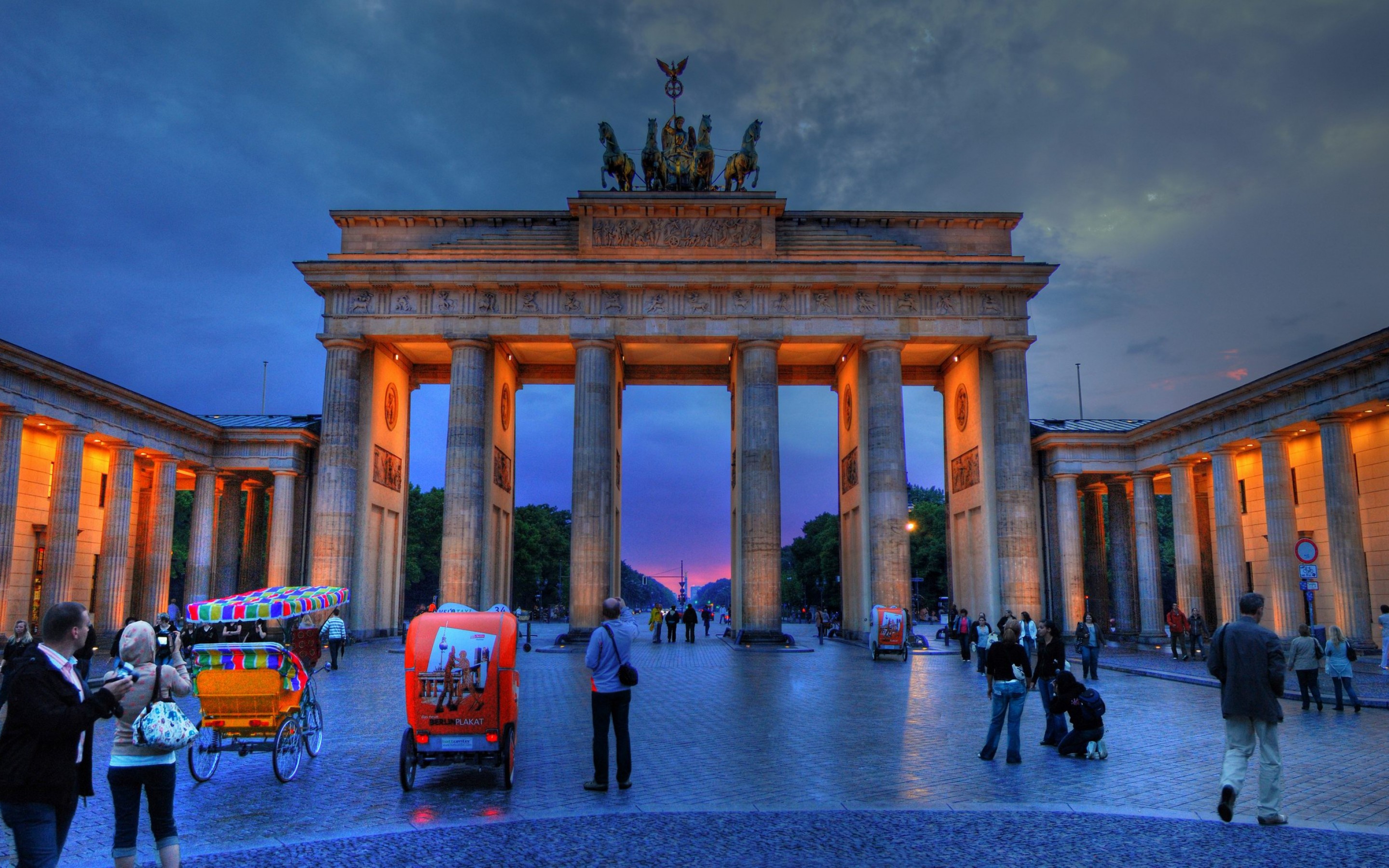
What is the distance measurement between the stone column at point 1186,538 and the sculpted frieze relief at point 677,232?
21.0 metres

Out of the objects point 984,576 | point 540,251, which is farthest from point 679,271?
point 984,576

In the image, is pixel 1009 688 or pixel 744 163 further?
pixel 744 163

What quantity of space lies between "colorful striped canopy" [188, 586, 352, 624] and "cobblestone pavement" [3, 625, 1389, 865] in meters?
2.01

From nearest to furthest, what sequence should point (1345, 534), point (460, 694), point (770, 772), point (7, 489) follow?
point (460, 694), point (770, 772), point (1345, 534), point (7, 489)

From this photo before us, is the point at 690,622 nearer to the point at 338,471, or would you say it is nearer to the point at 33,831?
the point at 338,471

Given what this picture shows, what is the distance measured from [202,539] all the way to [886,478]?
3044 cm

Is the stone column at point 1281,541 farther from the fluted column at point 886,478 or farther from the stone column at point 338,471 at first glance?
the stone column at point 338,471

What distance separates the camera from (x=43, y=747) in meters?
5.25

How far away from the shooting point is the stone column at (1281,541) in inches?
1280

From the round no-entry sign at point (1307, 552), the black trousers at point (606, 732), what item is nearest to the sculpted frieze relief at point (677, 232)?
the round no-entry sign at point (1307, 552)

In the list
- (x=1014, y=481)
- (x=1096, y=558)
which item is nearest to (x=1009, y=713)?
(x=1014, y=481)

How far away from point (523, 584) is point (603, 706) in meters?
94.8

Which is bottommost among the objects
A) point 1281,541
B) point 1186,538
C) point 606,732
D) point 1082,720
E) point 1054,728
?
point 1054,728

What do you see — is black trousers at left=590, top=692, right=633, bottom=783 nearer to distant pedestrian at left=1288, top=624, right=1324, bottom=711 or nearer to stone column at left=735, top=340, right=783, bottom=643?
distant pedestrian at left=1288, top=624, right=1324, bottom=711
